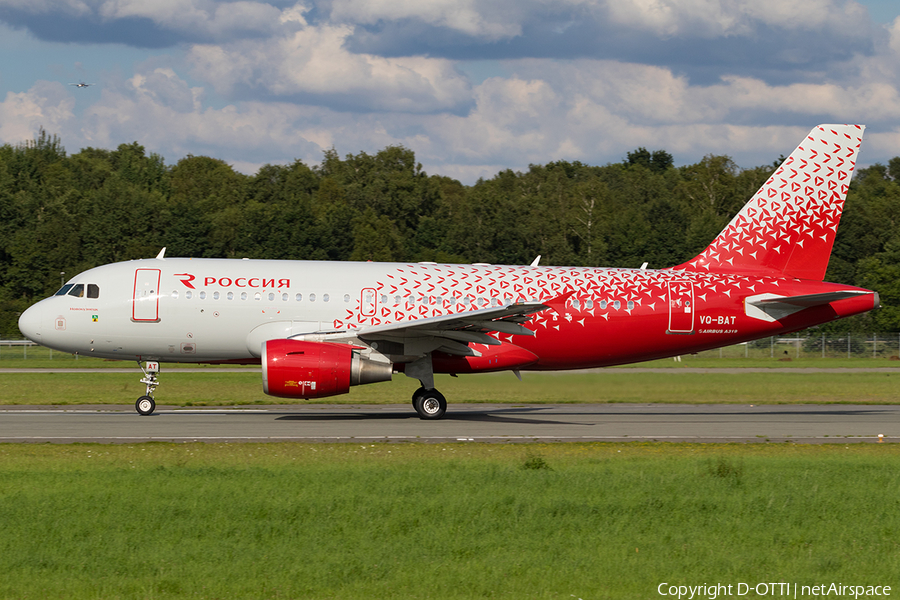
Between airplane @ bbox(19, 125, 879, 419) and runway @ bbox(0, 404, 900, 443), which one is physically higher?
airplane @ bbox(19, 125, 879, 419)

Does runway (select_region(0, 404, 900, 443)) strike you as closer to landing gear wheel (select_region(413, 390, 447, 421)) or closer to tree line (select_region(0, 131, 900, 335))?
landing gear wheel (select_region(413, 390, 447, 421))

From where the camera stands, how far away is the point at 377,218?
102 metres

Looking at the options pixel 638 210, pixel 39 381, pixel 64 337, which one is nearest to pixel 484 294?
pixel 64 337

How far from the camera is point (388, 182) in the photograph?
366ft

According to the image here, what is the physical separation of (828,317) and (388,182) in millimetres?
88415

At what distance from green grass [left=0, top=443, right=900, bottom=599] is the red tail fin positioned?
1162 centimetres

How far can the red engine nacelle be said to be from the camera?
869 inches

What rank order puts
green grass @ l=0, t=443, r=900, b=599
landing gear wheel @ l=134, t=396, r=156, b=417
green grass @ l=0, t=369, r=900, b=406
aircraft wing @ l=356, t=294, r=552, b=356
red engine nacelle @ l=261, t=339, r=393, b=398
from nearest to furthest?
1. green grass @ l=0, t=443, r=900, b=599
2. red engine nacelle @ l=261, t=339, r=393, b=398
3. aircraft wing @ l=356, t=294, r=552, b=356
4. landing gear wheel @ l=134, t=396, r=156, b=417
5. green grass @ l=0, t=369, r=900, b=406

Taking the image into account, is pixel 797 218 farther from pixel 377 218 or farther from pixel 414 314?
pixel 377 218

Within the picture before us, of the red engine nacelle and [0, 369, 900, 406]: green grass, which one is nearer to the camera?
the red engine nacelle

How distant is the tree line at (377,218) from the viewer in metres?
82.8

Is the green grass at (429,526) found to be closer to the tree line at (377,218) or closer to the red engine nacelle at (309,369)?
the red engine nacelle at (309,369)

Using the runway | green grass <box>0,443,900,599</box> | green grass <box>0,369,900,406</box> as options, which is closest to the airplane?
green grass <box>0,369,900,406</box>

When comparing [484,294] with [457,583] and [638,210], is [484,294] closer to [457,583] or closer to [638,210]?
[457,583]
